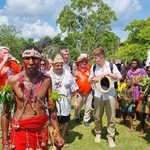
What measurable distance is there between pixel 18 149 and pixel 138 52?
34.9m

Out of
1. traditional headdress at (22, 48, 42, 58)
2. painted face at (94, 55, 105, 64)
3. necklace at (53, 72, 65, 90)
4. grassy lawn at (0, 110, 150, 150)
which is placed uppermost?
painted face at (94, 55, 105, 64)

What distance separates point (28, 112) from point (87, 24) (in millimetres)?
41945

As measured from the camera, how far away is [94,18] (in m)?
43.7

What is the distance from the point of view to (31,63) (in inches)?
131

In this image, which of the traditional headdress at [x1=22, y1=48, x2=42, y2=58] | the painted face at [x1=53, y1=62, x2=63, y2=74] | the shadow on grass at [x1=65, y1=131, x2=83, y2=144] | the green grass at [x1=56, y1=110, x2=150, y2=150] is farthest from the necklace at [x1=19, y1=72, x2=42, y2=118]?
the shadow on grass at [x1=65, y1=131, x2=83, y2=144]

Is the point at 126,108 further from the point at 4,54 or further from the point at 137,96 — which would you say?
the point at 4,54

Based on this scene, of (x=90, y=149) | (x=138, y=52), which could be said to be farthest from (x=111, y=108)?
(x=138, y=52)

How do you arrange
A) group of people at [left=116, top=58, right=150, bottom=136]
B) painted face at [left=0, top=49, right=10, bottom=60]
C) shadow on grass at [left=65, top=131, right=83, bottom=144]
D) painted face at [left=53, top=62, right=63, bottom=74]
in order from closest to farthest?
painted face at [left=53, top=62, right=63, bottom=74]
painted face at [left=0, top=49, right=10, bottom=60]
shadow on grass at [left=65, top=131, right=83, bottom=144]
group of people at [left=116, top=58, right=150, bottom=136]

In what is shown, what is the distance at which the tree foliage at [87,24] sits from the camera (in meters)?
43.6

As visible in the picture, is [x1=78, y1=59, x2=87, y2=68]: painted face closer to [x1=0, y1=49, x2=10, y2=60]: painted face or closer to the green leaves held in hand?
[x1=0, y1=49, x2=10, y2=60]: painted face

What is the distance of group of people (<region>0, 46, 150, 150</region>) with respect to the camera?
3.36 meters

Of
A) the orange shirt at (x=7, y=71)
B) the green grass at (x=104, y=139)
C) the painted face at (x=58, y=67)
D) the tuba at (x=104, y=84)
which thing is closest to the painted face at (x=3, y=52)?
the orange shirt at (x=7, y=71)

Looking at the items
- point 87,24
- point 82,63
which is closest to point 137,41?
point 87,24

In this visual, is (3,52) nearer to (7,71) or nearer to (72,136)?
(7,71)
